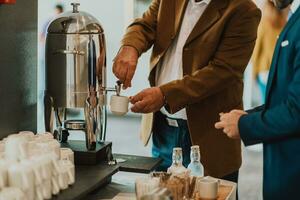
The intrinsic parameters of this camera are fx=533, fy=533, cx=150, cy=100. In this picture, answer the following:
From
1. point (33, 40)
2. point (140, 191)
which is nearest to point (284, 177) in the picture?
point (140, 191)

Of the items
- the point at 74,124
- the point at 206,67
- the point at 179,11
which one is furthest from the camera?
the point at 179,11

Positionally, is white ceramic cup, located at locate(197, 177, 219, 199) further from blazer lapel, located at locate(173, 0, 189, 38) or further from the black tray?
blazer lapel, located at locate(173, 0, 189, 38)

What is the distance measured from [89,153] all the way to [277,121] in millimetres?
654

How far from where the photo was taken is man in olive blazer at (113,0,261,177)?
76.5 inches

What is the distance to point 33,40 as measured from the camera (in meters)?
2.03

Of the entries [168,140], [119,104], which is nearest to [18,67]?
[119,104]

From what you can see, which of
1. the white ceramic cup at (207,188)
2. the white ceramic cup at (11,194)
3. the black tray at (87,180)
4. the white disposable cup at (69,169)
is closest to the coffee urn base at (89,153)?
the black tray at (87,180)

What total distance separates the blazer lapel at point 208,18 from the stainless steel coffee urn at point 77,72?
356mm

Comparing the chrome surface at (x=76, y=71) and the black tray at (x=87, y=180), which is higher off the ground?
the chrome surface at (x=76, y=71)

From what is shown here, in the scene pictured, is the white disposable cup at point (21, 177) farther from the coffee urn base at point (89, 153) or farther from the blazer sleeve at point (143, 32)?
the blazer sleeve at point (143, 32)

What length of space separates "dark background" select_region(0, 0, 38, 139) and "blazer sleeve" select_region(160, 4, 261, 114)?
52cm

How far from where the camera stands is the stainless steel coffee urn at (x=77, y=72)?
183cm

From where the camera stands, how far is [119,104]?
1.83 m

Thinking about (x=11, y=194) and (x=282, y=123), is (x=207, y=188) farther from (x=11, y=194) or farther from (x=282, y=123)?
(x=11, y=194)
